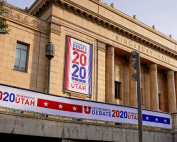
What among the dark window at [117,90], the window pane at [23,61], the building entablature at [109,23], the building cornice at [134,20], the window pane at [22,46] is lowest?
the dark window at [117,90]

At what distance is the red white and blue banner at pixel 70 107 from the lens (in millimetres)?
12914

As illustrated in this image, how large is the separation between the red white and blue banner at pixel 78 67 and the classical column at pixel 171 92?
16.0 m

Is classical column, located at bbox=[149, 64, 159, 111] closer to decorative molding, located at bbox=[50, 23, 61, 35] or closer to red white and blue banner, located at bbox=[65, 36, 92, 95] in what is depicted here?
red white and blue banner, located at bbox=[65, 36, 92, 95]

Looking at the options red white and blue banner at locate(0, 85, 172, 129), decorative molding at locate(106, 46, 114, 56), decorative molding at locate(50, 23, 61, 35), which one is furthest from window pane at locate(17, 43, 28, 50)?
red white and blue banner at locate(0, 85, 172, 129)

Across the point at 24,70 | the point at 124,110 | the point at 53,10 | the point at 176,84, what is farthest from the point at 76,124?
the point at 176,84

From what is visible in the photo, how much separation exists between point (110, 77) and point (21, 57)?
33.5 ft

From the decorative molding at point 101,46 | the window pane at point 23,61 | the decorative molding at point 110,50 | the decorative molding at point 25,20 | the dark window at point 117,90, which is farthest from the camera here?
the dark window at point 117,90

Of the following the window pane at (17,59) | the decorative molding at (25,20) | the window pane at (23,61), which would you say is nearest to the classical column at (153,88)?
the decorative molding at (25,20)

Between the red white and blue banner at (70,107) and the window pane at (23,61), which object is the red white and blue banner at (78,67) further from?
the red white and blue banner at (70,107)

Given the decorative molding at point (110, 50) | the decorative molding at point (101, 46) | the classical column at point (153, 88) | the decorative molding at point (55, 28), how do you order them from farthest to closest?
the classical column at point (153, 88) < the decorative molding at point (110, 50) < the decorative molding at point (101, 46) < the decorative molding at point (55, 28)

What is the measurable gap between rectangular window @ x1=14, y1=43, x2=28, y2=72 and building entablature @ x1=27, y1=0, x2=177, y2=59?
215 inches

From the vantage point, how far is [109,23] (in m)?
29.6

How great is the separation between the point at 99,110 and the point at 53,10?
12.9m

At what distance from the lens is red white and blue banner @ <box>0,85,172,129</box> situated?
1291 centimetres
